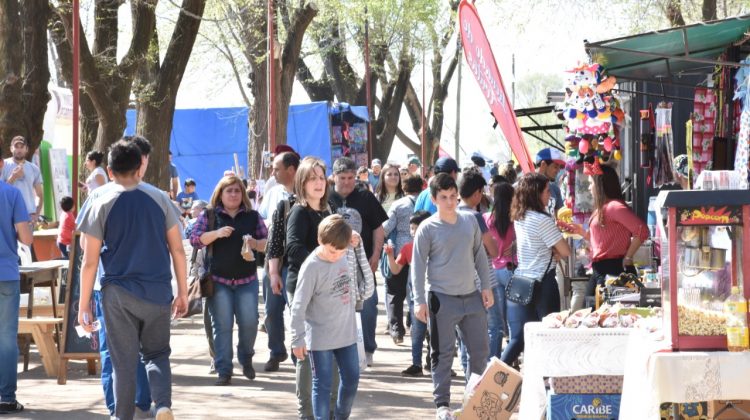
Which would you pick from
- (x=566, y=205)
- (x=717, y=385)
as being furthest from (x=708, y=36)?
(x=717, y=385)

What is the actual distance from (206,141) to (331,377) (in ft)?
90.3

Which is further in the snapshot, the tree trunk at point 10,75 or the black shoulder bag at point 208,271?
the tree trunk at point 10,75

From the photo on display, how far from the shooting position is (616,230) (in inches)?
395

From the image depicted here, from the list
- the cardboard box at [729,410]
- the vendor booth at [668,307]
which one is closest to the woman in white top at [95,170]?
the vendor booth at [668,307]

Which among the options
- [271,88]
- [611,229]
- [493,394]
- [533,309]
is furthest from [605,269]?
[271,88]

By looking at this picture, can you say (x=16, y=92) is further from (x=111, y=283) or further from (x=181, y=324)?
(x=111, y=283)

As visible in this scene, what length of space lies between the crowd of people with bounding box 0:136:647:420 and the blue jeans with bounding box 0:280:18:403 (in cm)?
2

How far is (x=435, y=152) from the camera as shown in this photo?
45.8 meters

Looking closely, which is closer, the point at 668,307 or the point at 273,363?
the point at 668,307

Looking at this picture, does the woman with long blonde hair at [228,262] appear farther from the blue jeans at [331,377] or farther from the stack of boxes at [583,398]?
the stack of boxes at [583,398]

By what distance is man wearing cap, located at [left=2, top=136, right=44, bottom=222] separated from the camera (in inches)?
620

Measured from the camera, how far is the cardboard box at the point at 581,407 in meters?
7.52

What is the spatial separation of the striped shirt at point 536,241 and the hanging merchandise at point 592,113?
130 cm

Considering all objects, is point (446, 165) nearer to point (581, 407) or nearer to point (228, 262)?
point (228, 262)
